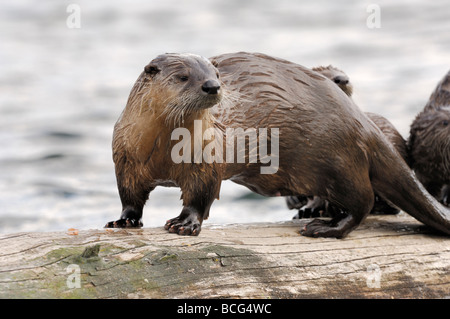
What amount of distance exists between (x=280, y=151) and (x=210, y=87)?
722mm

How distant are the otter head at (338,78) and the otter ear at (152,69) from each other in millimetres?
1728

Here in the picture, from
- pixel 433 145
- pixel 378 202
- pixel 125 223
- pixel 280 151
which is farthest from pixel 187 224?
pixel 433 145

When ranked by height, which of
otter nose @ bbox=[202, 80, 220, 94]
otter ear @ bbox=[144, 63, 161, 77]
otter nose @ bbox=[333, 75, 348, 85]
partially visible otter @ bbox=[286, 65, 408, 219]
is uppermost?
otter ear @ bbox=[144, 63, 161, 77]

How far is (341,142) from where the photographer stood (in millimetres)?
3717

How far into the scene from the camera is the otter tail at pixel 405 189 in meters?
3.85

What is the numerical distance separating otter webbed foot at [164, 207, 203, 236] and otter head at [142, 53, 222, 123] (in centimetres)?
46

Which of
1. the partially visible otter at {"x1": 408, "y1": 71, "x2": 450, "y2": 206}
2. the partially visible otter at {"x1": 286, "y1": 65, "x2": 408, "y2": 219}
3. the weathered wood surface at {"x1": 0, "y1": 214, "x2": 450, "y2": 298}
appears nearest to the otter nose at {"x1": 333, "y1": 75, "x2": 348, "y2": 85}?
the partially visible otter at {"x1": 286, "y1": 65, "x2": 408, "y2": 219}

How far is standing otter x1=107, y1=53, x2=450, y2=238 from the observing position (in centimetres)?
335

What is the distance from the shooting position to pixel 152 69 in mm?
3271

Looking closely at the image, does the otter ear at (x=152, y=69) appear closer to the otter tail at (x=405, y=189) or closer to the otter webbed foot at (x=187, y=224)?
the otter webbed foot at (x=187, y=224)

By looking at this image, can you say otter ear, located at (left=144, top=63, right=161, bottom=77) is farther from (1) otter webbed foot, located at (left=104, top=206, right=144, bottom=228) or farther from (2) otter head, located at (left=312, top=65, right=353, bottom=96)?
(2) otter head, located at (left=312, top=65, right=353, bottom=96)

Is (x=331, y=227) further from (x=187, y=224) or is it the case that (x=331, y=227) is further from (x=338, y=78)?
(x=338, y=78)
